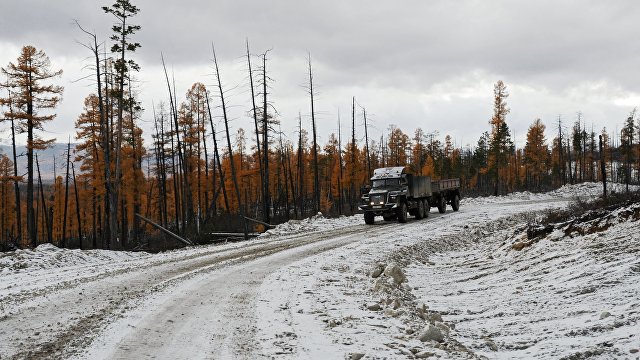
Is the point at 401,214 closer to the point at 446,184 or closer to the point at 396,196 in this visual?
the point at 396,196

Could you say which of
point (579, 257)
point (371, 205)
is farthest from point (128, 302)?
point (371, 205)

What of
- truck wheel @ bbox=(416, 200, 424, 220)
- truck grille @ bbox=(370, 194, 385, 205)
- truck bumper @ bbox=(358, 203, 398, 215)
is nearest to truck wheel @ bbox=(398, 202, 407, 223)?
truck bumper @ bbox=(358, 203, 398, 215)

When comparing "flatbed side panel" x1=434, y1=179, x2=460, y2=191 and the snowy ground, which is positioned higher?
"flatbed side panel" x1=434, y1=179, x2=460, y2=191

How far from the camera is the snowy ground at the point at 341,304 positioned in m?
5.13

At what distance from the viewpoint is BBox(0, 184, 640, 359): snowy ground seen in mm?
5133

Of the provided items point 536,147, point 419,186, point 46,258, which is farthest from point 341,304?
point 536,147

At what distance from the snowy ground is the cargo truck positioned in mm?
9661

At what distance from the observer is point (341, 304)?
725cm

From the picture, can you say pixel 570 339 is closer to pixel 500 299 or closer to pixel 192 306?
pixel 500 299

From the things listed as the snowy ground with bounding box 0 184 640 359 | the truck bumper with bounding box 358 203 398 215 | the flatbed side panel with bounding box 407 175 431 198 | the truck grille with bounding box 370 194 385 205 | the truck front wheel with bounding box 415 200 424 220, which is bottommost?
the snowy ground with bounding box 0 184 640 359

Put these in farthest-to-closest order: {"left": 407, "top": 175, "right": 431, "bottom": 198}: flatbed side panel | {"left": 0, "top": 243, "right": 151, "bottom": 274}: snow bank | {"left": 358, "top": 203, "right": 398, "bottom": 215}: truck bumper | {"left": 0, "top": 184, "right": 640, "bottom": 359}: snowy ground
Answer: {"left": 407, "top": 175, "right": 431, "bottom": 198}: flatbed side panel < {"left": 358, "top": 203, "right": 398, "bottom": 215}: truck bumper < {"left": 0, "top": 243, "right": 151, "bottom": 274}: snow bank < {"left": 0, "top": 184, "right": 640, "bottom": 359}: snowy ground

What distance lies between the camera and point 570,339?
16.2 feet

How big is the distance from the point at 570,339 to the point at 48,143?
30296mm

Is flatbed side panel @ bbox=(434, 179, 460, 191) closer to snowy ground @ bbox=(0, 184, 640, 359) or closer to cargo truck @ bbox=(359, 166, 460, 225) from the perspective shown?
cargo truck @ bbox=(359, 166, 460, 225)
